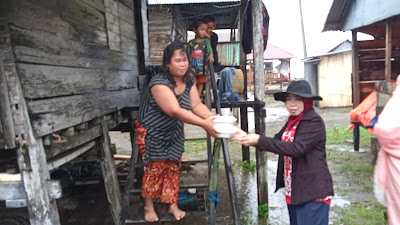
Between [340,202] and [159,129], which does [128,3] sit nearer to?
[159,129]

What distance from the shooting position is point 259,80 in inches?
191

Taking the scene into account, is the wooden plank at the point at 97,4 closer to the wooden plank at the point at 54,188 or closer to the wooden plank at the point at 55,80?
the wooden plank at the point at 55,80

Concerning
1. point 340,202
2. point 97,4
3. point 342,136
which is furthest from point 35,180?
point 342,136

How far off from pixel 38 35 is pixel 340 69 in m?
16.4

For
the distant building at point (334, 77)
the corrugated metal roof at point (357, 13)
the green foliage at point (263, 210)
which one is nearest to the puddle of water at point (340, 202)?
the green foliage at point (263, 210)

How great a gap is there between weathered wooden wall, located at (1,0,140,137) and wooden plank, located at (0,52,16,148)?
0.13 meters

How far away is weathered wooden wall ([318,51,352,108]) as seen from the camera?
1628 centimetres

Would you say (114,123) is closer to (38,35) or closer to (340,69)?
(38,35)

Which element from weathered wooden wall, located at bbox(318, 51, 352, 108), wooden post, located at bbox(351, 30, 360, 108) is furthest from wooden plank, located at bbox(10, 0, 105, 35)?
weathered wooden wall, located at bbox(318, 51, 352, 108)

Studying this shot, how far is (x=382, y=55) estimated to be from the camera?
8242 mm

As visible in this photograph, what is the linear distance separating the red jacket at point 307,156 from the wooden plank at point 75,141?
1802mm

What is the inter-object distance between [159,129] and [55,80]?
3.34 ft

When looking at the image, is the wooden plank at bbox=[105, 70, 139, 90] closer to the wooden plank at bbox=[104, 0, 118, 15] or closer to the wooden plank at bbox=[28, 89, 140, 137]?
the wooden plank at bbox=[28, 89, 140, 137]

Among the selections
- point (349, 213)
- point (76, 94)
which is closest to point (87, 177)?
point (76, 94)
